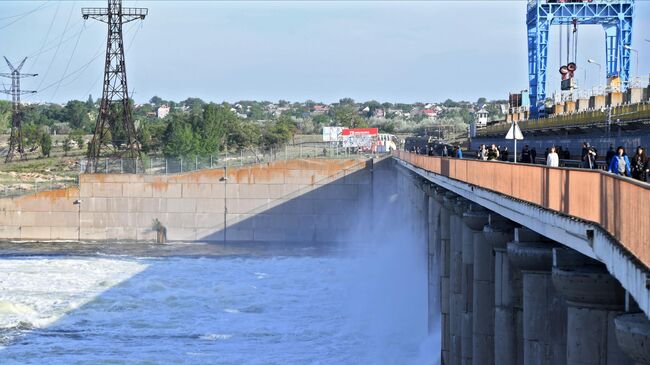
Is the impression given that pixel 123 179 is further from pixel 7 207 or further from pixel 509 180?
pixel 509 180

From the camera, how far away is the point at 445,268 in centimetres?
3462

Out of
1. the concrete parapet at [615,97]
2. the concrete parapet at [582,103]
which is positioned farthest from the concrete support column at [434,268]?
the concrete parapet at [582,103]

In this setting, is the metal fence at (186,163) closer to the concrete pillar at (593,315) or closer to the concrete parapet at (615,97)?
the concrete parapet at (615,97)

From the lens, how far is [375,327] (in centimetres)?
4481

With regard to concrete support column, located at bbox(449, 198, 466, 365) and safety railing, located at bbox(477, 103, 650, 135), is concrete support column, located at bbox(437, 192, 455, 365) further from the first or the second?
safety railing, located at bbox(477, 103, 650, 135)

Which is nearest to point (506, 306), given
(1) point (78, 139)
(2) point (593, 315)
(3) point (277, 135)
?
(2) point (593, 315)

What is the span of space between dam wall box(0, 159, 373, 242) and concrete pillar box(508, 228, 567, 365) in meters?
61.6

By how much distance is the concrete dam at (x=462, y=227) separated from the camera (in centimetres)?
1333

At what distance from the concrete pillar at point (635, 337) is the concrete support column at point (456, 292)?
56.0 feet

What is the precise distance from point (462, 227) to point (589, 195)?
52.7 ft

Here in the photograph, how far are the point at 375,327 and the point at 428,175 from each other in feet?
24.0

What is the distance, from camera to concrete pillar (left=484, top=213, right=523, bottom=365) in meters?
20.3

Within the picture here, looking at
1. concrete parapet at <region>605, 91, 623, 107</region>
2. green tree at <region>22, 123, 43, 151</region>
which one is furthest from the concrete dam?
green tree at <region>22, 123, 43, 151</region>

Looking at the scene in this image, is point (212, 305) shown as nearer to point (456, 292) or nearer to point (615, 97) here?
point (615, 97)
